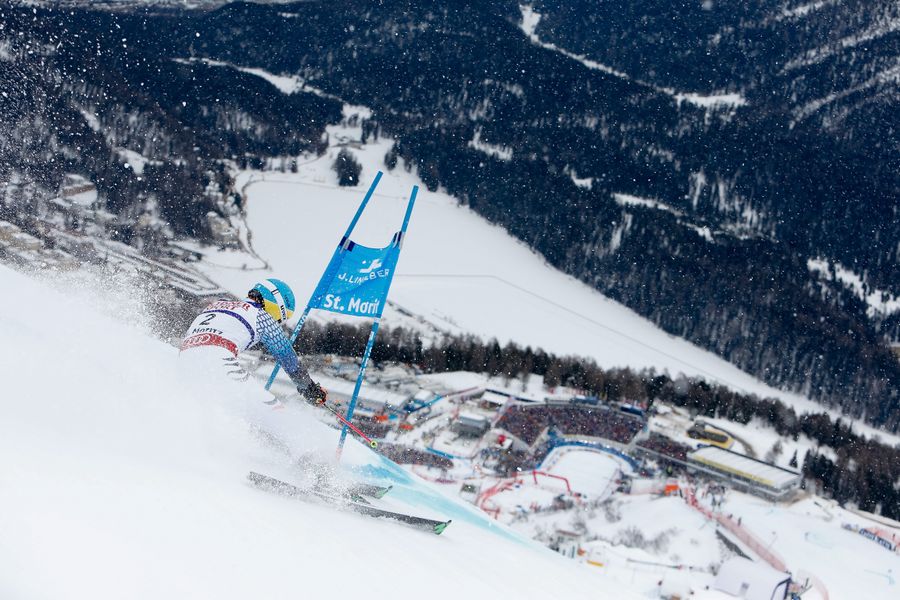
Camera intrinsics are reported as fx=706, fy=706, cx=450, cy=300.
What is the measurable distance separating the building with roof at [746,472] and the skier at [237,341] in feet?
81.0

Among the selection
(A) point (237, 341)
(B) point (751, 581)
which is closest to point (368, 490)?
(A) point (237, 341)

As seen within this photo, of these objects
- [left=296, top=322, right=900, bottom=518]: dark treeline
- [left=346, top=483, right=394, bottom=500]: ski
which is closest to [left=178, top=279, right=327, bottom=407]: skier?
[left=346, top=483, right=394, bottom=500]: ski

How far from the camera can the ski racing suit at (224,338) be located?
602cm

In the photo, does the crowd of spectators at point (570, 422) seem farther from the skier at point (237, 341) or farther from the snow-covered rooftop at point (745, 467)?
the skier at point (237, 341)

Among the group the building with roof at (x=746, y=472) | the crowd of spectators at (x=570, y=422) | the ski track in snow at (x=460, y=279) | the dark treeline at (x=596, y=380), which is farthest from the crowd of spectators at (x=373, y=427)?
the ski track in snow at (x=460, y=279)

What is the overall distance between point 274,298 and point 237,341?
33.1 inches

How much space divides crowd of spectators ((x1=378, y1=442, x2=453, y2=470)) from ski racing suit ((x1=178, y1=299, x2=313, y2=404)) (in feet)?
65.3

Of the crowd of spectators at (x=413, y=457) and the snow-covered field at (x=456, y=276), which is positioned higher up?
the snow-covered field at (x=456, y=276)

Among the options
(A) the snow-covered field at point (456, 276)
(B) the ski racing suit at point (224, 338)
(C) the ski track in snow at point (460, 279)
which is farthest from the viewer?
(A) the snow-covered field at point (456, 276)

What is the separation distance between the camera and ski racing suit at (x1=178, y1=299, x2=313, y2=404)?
6023 millimetres

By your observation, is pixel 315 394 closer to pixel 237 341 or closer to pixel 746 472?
pixel 237 341

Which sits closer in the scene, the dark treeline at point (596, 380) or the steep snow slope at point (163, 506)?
the steep snow slope at point (163, 506)

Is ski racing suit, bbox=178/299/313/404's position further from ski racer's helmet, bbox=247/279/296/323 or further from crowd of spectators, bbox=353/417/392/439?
crowd of spectators, bbox=353/417/392/439

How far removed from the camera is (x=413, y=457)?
1037 inches
